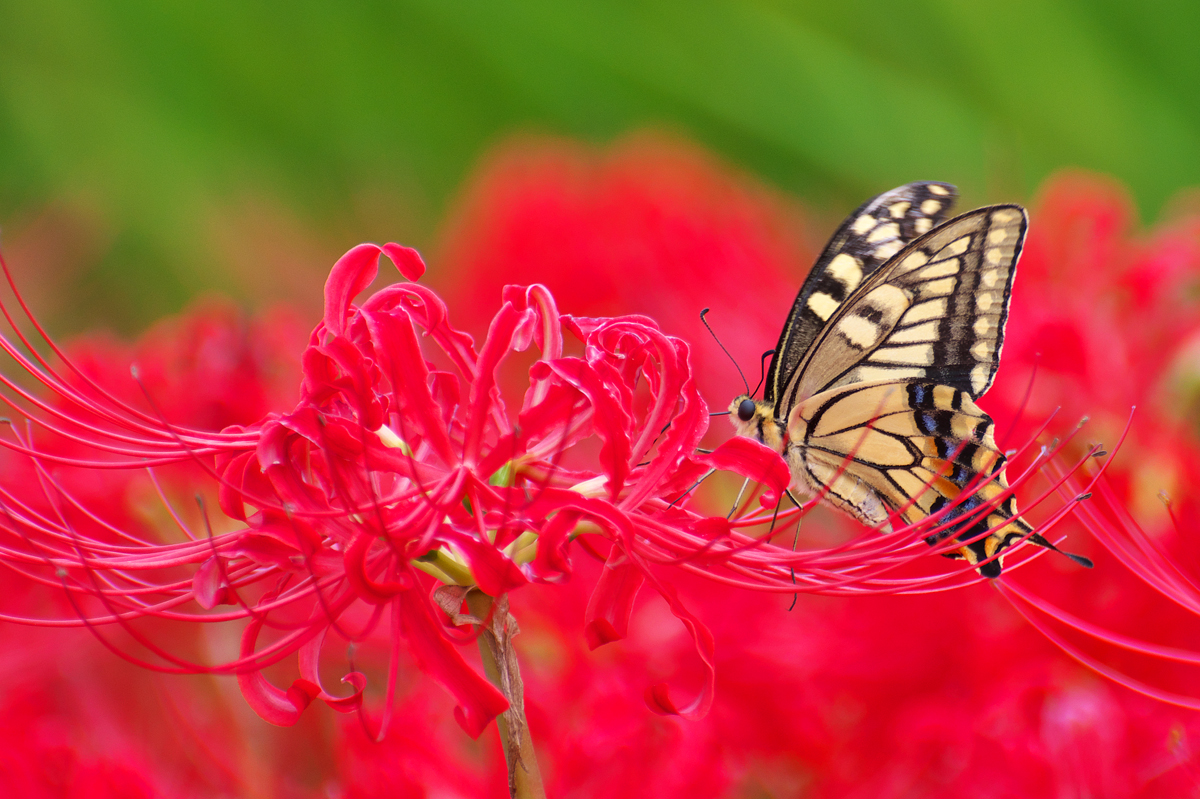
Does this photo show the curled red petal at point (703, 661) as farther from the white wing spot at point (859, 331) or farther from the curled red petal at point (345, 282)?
the white wing spot at point (859, 331)

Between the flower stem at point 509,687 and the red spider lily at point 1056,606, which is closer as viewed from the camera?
the flower stem at point 509,687

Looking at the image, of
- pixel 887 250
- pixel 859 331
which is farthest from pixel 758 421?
pixel 887 250

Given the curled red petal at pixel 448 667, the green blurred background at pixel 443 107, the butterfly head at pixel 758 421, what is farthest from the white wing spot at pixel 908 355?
the green blurred background at pixel 443 107

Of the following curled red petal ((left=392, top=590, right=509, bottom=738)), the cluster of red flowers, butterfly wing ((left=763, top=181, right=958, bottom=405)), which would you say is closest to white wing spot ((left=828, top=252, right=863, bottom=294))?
butterfly wing ((left=763, top=181, right=958, bottom=405))

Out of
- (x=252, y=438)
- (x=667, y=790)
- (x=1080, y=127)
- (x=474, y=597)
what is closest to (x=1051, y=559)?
(x=667, y=790)

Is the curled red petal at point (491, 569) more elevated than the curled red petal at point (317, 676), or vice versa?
the curled red petal at point (491, 569)

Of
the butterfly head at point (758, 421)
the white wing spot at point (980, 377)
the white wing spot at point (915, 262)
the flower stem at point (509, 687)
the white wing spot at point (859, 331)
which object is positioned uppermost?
the white wing spot at point (915, 262)

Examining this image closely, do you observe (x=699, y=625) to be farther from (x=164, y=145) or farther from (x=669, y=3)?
(x=164, y=145)
